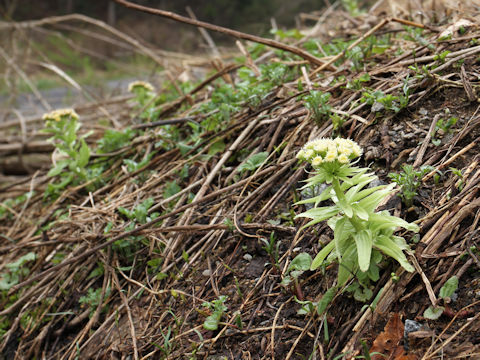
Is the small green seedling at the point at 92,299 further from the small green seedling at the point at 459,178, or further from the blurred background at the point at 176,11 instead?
the blurred background at the point at 176,11

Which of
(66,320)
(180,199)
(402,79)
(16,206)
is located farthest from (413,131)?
(16,206)

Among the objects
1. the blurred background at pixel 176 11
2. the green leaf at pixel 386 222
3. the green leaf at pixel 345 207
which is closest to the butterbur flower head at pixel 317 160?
the green leaf at pixel 345 207

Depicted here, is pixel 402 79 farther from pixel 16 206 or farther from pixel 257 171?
pixel 16 206

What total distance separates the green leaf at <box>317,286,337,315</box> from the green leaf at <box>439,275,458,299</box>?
13.5 inches

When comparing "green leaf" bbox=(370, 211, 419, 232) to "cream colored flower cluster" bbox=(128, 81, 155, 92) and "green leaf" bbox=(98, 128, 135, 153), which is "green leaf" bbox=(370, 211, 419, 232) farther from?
"cream colored flower cluster" bbox=(128, 81, 155, 92)

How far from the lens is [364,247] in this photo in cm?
144

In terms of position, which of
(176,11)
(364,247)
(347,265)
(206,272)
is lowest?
(176,11)

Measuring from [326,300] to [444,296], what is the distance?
375mm

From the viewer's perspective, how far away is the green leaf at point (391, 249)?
4.66 feet

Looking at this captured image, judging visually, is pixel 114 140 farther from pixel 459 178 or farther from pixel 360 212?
pixel 459 178

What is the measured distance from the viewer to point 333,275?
164 centimetres

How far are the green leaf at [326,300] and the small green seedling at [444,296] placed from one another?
0.99 feet

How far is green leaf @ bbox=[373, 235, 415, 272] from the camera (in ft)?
4.66

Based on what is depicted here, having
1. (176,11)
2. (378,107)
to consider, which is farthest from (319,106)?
(176,11)
